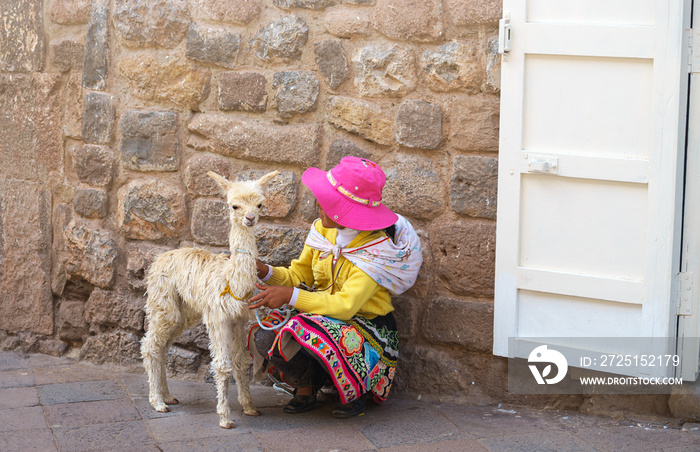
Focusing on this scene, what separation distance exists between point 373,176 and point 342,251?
391 mm

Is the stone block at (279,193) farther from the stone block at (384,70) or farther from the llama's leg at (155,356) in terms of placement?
the llama's leg at (155,356)

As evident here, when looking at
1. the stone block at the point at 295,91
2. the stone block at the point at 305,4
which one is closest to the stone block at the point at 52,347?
the stone block at the point at 295,91

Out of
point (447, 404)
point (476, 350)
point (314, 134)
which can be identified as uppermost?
point (314, 134)

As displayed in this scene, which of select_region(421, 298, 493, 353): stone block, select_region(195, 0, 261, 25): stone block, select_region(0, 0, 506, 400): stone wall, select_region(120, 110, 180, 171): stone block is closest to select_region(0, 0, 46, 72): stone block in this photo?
select_region(0, 0, 506, 400): stone wall

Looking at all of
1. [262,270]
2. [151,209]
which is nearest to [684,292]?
[262,270]

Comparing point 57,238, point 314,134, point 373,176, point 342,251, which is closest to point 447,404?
point 342,251

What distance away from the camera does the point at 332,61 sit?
391cm

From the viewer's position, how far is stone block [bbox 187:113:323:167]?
3.98 m

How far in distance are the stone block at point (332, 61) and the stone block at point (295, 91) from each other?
3.0 inches

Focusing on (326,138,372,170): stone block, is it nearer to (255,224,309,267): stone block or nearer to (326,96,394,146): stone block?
(326,96,394,146): stone block

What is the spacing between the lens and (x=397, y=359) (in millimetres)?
3914

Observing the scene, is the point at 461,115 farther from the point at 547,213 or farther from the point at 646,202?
the point at 646,202

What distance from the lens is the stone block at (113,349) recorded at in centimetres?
445

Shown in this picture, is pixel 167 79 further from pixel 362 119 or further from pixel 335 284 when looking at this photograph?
pixel 335 284
